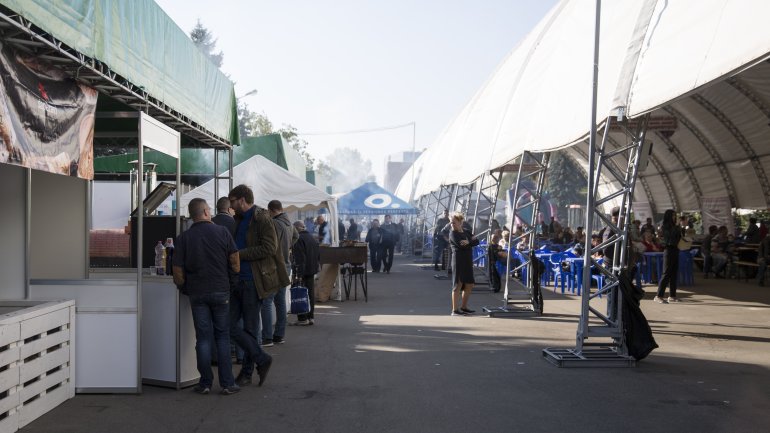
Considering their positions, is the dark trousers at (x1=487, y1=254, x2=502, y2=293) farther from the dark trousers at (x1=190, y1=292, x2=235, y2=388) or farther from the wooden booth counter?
the dark trousers at (x1=190, y1=292, x2=235, y2=388)

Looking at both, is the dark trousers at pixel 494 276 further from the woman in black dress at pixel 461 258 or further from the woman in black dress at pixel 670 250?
the woman in black dress at pixel 461 258

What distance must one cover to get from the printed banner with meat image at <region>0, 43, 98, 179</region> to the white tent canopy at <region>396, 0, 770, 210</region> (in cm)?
601

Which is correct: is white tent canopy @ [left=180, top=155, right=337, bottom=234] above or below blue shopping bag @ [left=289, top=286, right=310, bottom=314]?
above

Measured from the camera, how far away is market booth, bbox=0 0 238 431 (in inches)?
248

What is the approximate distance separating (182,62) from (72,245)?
2.64 m

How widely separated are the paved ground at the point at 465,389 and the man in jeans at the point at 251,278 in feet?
1.17

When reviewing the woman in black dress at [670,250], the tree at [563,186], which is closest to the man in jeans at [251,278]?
the woman in black dress at [670,250]

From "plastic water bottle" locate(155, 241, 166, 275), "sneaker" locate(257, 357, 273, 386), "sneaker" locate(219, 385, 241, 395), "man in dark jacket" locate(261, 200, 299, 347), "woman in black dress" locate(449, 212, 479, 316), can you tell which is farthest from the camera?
"woman in black dress" locate(449, 212, 479, 316)

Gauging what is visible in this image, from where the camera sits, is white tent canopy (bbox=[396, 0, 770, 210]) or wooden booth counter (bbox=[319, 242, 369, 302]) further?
wooden booth counter (bbox=[319, 242, 369, 302])

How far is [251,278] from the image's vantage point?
8570mm

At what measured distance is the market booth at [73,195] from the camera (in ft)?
20.6

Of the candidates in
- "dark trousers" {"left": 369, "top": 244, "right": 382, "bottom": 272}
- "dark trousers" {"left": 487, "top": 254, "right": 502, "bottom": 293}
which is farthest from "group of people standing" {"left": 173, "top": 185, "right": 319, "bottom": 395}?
"dark trousers" {"left": 369, "top": 244, "right": 382, "bottom": 272}

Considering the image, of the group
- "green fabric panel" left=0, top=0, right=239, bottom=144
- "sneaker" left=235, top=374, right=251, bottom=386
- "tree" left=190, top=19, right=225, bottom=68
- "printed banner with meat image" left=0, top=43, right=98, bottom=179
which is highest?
"tree" left=190, top=19, right=225, bottom=68

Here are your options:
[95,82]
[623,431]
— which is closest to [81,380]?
[95,82]
